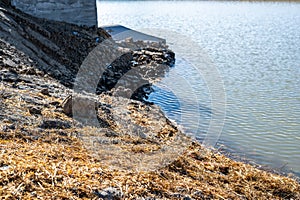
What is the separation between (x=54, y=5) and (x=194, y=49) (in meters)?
8.44

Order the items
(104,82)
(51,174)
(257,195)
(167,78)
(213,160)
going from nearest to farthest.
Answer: (51,174) < (257,195) < (213,160) < (104,82) < (167,78)

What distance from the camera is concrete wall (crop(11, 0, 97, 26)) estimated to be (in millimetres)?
12734

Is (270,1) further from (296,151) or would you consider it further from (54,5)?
(296,151)

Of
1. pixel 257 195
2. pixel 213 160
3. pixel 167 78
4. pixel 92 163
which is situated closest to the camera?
pixel 92 163

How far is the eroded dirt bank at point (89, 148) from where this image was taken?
3.82 metres

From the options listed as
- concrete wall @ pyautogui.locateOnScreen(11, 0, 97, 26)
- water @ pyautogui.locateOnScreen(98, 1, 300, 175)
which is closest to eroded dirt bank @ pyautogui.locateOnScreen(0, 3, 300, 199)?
water @ pyautogui.locateOnScreen(98, 1, 300, 175)

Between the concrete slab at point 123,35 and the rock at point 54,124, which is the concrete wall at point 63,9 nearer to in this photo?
the concrete slab at point 123,35

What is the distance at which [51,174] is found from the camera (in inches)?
150

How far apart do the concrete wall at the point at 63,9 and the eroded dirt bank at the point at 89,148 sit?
198cm

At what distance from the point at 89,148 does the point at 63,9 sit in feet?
31.3

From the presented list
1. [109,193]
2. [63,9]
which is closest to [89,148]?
[109,193]

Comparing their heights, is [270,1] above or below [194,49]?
above

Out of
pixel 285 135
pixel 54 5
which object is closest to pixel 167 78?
pixel 54 5

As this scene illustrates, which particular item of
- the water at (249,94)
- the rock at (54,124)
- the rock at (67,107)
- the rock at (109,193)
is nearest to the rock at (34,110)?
the rock at (54,124)
